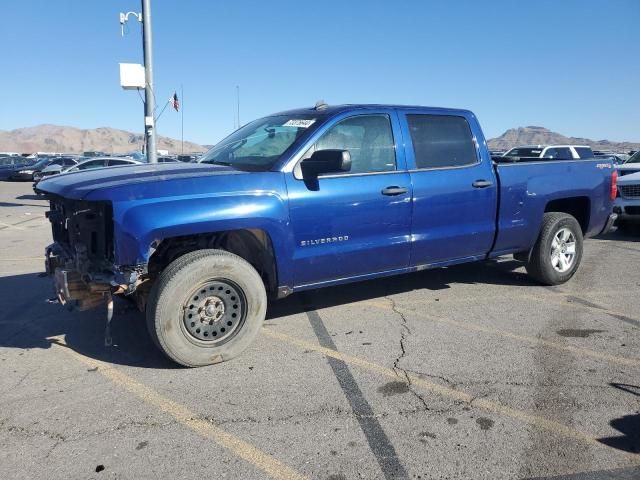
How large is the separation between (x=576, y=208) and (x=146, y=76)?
10.5 meters

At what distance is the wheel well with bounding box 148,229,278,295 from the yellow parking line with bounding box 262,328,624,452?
60cm

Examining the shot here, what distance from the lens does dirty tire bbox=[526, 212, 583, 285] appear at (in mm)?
6082

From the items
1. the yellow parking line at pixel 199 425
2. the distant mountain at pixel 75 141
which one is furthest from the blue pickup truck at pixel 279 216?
the distant mountain at pixel 75 141

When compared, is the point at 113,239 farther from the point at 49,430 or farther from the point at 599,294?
the point at 599,294

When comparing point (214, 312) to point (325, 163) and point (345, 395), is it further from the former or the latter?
point (325, 163)

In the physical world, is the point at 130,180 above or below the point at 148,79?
below

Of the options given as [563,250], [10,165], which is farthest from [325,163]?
[10,165]

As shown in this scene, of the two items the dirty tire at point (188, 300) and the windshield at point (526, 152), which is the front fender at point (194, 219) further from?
the windshield at point (526, 152)

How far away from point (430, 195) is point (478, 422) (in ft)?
7.48

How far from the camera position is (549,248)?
613 centimetres

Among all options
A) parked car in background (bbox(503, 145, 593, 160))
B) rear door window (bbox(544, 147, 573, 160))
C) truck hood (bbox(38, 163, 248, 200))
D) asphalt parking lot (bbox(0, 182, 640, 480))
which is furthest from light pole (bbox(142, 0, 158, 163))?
rear door window (bbox(544, 147, 573, 160))

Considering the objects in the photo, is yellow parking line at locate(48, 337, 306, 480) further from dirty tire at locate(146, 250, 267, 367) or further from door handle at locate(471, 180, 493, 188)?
door handle at locate(471, 180, 493, 188)

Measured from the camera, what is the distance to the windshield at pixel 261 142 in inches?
180

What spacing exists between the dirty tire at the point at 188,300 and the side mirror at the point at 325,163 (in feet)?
2.88
